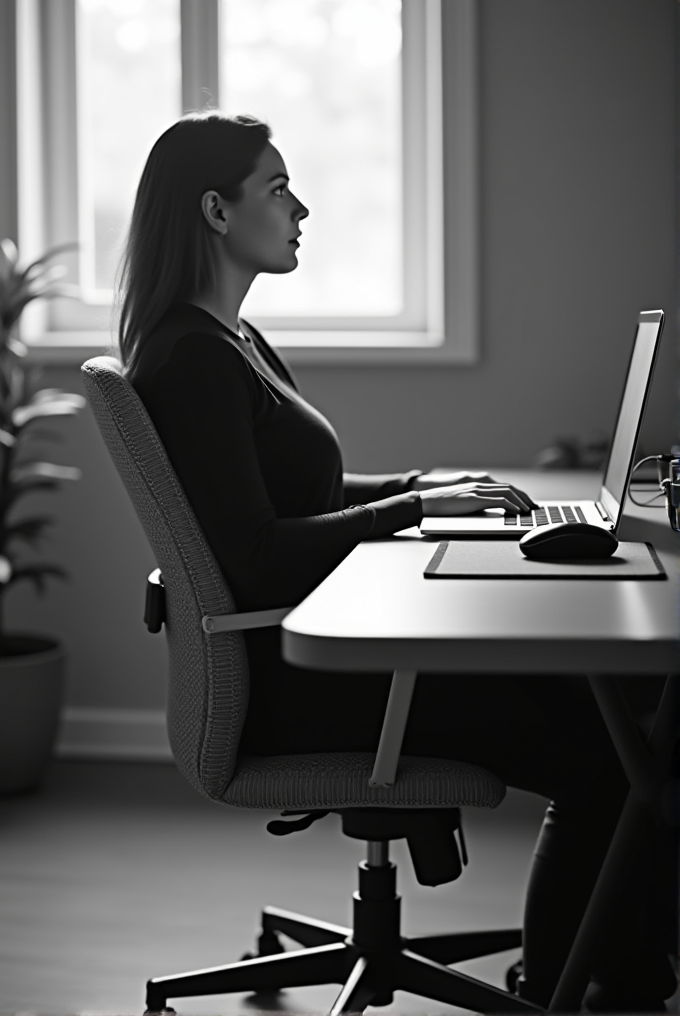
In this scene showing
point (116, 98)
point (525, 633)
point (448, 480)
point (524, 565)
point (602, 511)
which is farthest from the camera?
point (116, 98)

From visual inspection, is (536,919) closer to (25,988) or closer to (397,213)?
(25,988)

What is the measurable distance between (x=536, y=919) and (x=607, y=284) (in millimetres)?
1849

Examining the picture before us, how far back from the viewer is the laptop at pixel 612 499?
1.59 metres

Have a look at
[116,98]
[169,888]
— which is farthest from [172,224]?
[116,98]

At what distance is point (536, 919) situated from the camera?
5.41ft

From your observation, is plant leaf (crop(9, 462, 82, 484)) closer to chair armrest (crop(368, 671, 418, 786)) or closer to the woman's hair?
the woman's hair

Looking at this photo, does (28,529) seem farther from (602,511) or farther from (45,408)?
(602,511)

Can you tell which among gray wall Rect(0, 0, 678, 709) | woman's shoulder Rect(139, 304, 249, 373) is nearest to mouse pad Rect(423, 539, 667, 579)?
woman's shoulder Rect(139, 304, 249, 373)

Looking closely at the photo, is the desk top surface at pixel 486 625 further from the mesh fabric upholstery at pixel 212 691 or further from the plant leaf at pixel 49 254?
the plant leaf at pixel 49 254

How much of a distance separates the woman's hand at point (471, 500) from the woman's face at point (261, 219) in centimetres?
41

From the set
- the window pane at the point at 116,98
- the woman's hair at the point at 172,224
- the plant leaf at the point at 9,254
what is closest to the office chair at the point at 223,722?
the woman's hair at the point at 172,224

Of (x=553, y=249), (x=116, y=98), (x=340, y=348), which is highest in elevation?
(x=116, y=98)

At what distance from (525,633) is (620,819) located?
541mm

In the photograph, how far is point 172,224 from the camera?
171cm
